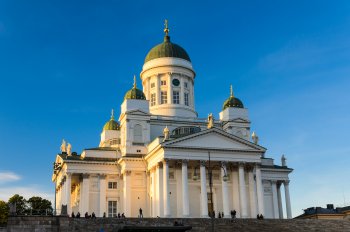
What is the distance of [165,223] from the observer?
1770 inches

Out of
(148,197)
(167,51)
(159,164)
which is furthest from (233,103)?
(148,197)

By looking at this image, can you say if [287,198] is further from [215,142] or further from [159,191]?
[159,191]

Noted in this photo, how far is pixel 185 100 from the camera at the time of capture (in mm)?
70188

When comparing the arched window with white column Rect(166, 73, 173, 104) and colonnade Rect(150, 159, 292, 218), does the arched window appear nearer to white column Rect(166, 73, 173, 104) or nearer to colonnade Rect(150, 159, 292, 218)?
colonnade Rect(150, 159, 292, 218)

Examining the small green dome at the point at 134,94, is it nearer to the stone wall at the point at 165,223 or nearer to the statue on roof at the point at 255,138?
the statue on roof at the point at 255,138

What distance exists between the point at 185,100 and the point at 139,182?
15605 millimetres

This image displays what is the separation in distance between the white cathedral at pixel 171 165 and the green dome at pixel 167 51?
0.47 m

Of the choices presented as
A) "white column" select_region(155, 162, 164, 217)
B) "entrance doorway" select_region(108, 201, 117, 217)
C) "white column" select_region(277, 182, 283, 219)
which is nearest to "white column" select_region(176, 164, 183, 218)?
"white column" select_region(155, 162, 164, 217)

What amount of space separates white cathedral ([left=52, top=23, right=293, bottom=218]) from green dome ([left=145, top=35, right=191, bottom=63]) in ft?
1.53

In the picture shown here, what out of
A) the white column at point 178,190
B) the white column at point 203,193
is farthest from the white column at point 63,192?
the white column at point 203,193

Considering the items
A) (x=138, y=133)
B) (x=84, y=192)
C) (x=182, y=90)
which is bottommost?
(x=84, y=192)

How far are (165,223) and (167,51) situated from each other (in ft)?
105

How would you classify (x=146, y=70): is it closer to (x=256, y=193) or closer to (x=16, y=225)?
(x=256, y=193)

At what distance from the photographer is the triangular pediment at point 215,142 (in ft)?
181
